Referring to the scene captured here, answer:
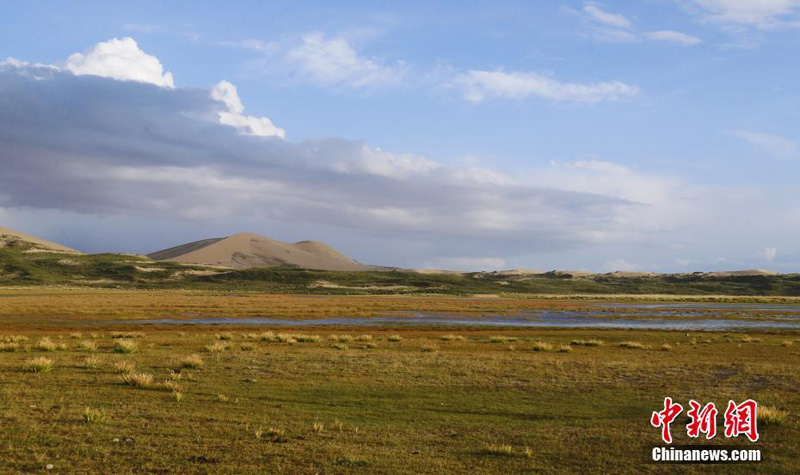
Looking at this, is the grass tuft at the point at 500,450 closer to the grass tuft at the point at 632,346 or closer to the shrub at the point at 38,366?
the shrub at the point at 38,366

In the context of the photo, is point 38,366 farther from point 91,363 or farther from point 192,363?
point 192,363

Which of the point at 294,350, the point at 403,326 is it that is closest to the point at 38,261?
the point at 403,326

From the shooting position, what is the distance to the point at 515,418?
14875 millimetres

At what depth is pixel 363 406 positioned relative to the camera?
16.2 meters

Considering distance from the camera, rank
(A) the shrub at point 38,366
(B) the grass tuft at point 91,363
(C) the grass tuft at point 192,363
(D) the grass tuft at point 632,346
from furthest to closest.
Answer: (D) the grass tuft at point 632,346
(C) the grass tuft at point 192,363
(B) the grass tuft at point 91,363
(A) the shrub at point 38,366

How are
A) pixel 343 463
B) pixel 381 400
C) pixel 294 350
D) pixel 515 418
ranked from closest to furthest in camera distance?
pixel 343 463
pixel 515 418
pixel 381 400
pixel 294 350

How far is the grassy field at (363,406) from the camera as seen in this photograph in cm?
1073

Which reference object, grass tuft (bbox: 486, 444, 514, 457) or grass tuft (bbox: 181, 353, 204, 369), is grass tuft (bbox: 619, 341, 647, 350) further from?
grass tuft (bbox: 486, 444, 514, 457)

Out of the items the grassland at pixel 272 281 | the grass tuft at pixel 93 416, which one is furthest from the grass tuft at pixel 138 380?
the grassland at pixel 272 281

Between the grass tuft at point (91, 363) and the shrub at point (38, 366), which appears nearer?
the shrub at point (38, 366)

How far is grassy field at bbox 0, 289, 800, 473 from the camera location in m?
10.7

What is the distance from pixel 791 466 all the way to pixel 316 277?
584 ft

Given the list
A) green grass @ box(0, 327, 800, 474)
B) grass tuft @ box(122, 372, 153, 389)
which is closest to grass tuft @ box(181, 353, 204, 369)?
green grass @ box(0, 327, 800, 474)

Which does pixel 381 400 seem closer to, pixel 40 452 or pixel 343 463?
pixel 343 463
